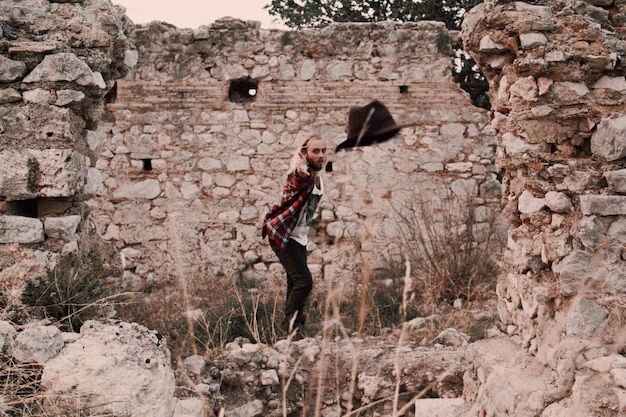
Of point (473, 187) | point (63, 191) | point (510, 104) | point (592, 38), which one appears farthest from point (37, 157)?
point (473, 187)

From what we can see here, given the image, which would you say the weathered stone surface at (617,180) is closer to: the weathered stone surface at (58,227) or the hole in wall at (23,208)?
the weathered stone surface at (58,227)

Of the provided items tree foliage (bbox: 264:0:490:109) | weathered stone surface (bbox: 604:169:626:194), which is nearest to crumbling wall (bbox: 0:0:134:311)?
weathered stone surface (bbox: 604:169:626:194)

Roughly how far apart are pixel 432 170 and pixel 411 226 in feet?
2.61

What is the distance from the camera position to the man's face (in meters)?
4.62

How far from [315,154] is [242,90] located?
3.32 meters

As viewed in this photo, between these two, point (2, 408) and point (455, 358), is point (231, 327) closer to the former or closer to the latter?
point (455, 358)

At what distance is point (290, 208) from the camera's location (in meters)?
4.66

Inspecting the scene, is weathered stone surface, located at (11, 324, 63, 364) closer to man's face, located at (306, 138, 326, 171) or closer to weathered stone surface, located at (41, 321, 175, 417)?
weathered stone surface, located at (41, 321, 175, 417)

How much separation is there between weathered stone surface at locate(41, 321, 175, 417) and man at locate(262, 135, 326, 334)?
1.85m

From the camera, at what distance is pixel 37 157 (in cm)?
390

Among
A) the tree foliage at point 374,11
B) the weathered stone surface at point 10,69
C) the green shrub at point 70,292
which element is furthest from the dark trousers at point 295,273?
the tree foliage at point 374,11

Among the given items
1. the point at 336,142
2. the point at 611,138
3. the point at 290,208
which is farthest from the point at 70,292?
the point at 336,142

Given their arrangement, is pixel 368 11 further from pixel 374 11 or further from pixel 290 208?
pixel 290 208

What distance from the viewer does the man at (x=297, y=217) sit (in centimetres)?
462
